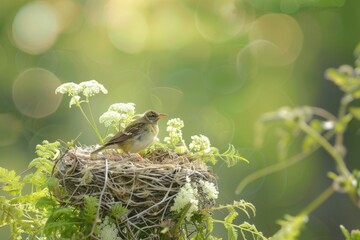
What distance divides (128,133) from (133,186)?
1.08m

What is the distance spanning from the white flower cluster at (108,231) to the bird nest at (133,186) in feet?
0.12

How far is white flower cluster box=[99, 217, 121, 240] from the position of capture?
2.56 m

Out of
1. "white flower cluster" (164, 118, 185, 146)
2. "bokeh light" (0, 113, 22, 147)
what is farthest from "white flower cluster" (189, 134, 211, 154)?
"bokeh light" (0, 113, 22, 147)

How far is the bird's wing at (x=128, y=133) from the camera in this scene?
3.59 m

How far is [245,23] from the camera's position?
18.2 m

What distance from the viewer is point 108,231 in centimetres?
257

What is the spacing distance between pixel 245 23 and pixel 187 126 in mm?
3307

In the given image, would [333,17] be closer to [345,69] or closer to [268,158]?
[268,158]

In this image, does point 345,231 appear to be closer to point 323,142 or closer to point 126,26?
point 323,142

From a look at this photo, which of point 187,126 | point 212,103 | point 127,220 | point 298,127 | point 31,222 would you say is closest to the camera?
point 298,127

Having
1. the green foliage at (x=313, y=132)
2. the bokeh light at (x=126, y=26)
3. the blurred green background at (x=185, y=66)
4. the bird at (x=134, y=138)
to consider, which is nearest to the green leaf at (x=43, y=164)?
the bird at (x=134, y=138)

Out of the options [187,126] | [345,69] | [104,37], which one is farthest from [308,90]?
[345,69]

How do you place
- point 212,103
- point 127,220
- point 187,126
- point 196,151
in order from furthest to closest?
point 212,103 → point 187,126 → point 196,151 → point 127,220

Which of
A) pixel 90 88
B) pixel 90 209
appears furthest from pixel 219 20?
pixel 90 209
